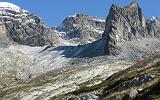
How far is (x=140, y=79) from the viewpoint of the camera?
80.0m

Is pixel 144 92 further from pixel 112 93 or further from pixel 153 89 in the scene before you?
pixel 112 93

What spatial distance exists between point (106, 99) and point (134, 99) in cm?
1029

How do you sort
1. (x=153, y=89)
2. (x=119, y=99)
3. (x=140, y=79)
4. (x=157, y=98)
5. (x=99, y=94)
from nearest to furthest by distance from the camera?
(x=157, y=98) → (x=153, y=89) → (x=119, y=99) → (x=140, y=79) → (x=99, y=94)

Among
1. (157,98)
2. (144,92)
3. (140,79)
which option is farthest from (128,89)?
(157,98)

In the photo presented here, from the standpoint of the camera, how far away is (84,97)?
9019 cm

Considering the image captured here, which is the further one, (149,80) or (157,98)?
(149,80)

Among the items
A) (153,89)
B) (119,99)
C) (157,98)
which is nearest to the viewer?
(157,98)

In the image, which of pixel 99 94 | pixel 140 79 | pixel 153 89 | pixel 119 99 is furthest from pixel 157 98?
pixel 99 94

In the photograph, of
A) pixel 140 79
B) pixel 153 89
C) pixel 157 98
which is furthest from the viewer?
pixel 140 79

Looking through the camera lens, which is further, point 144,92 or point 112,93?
point 112,93

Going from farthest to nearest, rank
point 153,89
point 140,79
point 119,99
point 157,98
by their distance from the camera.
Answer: point 140,79 → point 119,99 → point 153,89 → point 157,98

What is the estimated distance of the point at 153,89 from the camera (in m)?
68.2

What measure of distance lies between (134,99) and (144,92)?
63.2 inches

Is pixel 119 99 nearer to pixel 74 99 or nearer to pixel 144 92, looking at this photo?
pixel 144 92
